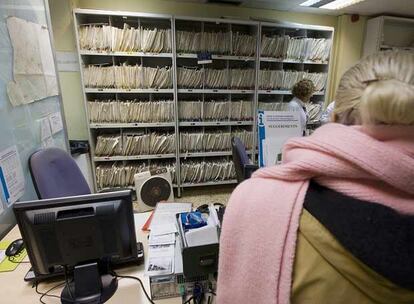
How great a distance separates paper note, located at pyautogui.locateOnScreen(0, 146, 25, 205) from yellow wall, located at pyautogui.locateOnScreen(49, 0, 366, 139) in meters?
1.59

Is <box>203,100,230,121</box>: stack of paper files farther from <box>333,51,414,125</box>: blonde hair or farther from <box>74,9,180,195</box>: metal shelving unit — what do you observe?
<box>333,51,414,125</box>: blonde hair

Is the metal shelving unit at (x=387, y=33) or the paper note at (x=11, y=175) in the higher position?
the metal shelving unit at (x=387, y=33)

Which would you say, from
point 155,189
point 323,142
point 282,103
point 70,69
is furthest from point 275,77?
point 323,142

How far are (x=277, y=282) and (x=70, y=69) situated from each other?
10.2 ft

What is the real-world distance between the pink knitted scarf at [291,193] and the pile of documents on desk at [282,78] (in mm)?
2667

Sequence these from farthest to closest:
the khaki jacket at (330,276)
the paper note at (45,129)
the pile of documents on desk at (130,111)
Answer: the pile of documents on desk at (130,111) → the paper note at (45,129) → the khaki jacket at (330,276)

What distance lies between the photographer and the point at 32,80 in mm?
1718

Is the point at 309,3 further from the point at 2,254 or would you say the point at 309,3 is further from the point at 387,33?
the point at 2,254

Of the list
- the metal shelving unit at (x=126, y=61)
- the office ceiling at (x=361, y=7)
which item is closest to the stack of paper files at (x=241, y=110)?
the metal shelving unit at (x=126, y=61)

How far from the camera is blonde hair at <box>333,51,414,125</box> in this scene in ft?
1.42

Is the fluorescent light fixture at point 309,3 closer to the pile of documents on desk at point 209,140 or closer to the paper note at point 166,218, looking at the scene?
the pile of documents on desk at point 209,140

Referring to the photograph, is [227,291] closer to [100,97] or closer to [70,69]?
[100,97]

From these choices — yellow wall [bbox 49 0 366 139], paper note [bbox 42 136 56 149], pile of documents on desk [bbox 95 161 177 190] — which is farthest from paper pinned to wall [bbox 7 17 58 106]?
pile of documents on desk [bbox 95 161 177 190]

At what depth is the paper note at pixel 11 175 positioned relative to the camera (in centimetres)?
134
